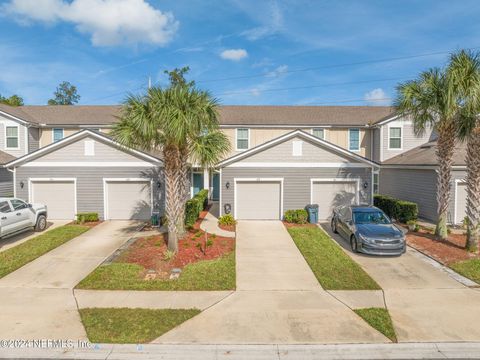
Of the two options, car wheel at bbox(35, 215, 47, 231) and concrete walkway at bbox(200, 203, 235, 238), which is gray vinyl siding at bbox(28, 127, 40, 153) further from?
concrete walkway at bbox(200, 203, 235, 238)

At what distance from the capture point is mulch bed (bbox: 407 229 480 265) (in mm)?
10227

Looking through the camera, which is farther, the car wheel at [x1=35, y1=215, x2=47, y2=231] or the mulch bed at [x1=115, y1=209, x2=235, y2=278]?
the car wheel at [x1=35, y1=215, x2=47, y2=231]

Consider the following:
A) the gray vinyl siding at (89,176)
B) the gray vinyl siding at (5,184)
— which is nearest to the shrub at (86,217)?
the gray vinyl siding at (89,176)

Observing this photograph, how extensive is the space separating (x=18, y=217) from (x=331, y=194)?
15.3 metres

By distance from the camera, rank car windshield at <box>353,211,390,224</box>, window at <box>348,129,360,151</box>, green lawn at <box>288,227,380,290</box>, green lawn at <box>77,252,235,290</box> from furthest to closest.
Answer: window at <box>348,129,360,151</box> < car windshield at <box>353,211,390,224</box> < green lawn at <box>288,227,380,290</box> < green lawn at <box>77,252,235,290</box>

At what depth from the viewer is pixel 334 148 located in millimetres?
16281

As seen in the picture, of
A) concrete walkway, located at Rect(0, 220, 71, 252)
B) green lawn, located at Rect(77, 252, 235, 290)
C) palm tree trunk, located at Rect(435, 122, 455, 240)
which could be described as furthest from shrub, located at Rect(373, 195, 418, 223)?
concrete walkway, located at Rect(0, 220, 71, 252)

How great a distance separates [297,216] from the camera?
51.9 ft

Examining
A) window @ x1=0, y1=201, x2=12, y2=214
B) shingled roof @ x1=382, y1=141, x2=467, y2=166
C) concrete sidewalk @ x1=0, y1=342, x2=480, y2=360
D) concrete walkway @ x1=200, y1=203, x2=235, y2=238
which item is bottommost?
concrete sidewalk @ x1=0, y1=342, x2=480, y2=360

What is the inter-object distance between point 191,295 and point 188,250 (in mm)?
3394

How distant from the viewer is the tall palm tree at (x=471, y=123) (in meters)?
10.3

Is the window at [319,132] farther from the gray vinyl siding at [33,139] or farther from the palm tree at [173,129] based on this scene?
the gray vinyl siding at [33,139]

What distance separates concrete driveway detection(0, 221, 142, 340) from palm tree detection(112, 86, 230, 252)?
304 cm

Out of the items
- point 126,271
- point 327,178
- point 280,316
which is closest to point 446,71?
point 327,178
